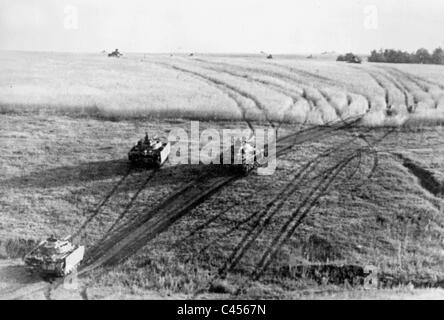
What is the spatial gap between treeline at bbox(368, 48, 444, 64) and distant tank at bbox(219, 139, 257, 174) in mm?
51640

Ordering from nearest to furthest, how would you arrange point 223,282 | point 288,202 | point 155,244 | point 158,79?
point 223,282, point 155,244, point 288,202, point 158,79

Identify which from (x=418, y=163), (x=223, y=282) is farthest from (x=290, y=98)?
(x=223, y=282)

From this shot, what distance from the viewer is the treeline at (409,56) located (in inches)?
2899

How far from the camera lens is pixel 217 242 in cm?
2538

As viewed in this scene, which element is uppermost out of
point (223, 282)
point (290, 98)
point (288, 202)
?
point (290, 98)

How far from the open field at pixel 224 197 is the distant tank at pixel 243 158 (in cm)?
63

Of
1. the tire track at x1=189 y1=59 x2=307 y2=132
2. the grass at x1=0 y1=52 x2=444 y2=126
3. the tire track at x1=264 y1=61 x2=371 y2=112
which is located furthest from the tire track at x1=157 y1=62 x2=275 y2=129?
the tire track at x1=264 y1=61 x2=371 y2=112

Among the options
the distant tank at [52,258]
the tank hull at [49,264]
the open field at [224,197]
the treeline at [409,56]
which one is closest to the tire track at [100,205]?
the open field at [224,197]

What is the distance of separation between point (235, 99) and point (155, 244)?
909 inches

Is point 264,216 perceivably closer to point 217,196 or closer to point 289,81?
point 217,196

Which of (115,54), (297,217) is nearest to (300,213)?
(297,217)

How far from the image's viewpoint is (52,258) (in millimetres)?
21859

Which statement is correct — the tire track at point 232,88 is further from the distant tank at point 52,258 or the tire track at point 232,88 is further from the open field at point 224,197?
the distant tank at point 52,258

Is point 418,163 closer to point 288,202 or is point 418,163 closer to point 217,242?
point 288,202
